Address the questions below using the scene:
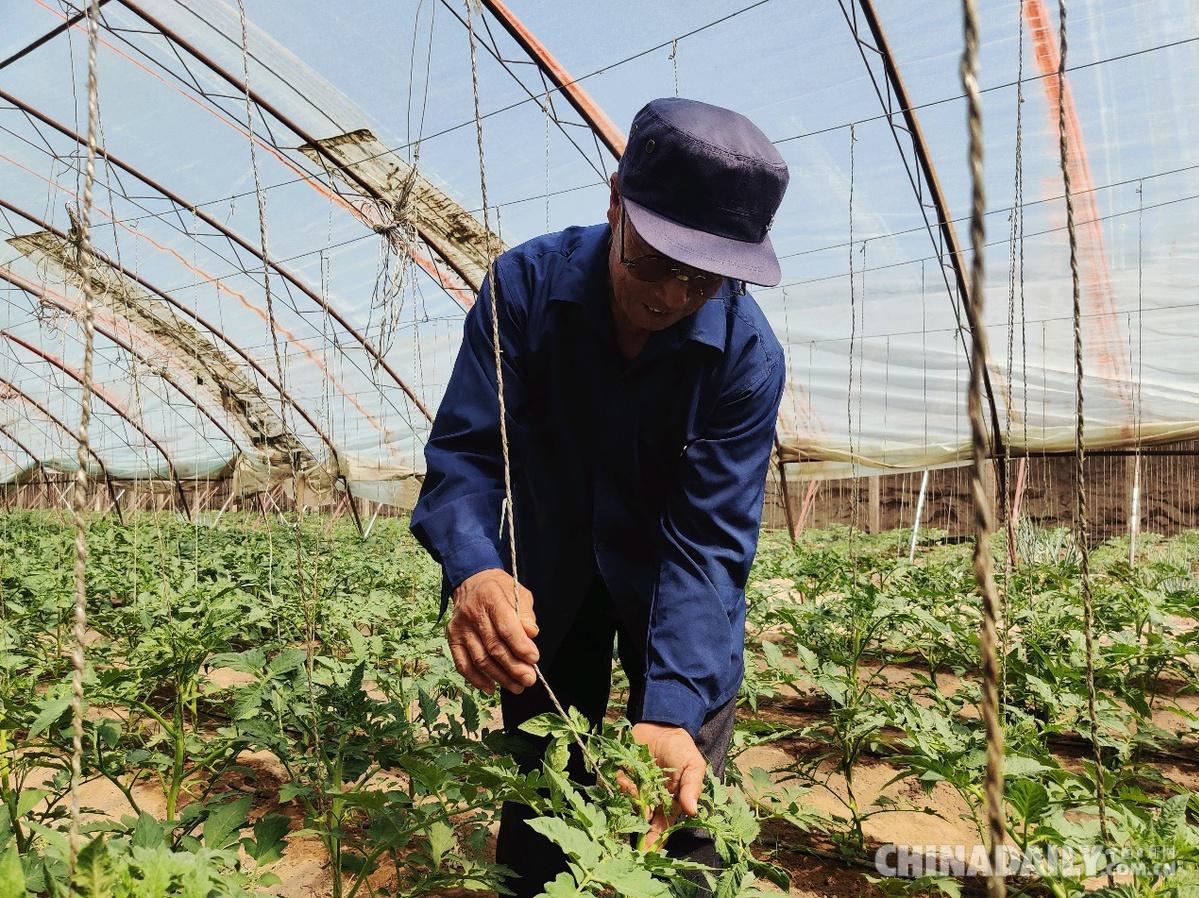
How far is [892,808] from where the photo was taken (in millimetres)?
2215

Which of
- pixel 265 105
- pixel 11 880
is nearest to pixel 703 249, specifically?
pixel 11 880

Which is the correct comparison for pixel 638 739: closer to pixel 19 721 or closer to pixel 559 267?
pixel 559 267

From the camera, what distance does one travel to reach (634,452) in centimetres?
152

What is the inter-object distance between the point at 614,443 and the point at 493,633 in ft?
1.50

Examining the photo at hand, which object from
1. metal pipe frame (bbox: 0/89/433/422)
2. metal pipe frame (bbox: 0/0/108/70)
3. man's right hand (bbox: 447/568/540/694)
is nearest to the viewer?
man's right hand (bbox: 447/568/540/694)

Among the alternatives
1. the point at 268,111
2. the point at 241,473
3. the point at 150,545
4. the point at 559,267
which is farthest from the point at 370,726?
the point at 241,473

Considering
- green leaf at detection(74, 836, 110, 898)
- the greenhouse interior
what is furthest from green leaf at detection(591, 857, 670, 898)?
green leaf at detection(74, 836, 110, 898)

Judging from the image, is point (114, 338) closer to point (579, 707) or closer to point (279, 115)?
point (279, 115)

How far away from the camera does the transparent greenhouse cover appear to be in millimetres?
5664

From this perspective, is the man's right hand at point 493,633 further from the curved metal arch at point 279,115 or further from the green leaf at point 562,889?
the curved metal arch at point 279,115

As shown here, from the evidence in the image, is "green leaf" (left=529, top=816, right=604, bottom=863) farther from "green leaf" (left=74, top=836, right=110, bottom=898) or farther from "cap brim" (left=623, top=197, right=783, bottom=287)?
"cap brim" (left=623, top=197, right=783, bottom=287)

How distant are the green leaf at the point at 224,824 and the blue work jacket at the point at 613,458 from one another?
16.9 inches

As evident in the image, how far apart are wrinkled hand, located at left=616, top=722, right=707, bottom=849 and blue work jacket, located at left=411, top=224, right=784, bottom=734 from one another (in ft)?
0.18

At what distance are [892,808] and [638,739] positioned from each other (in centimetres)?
132
